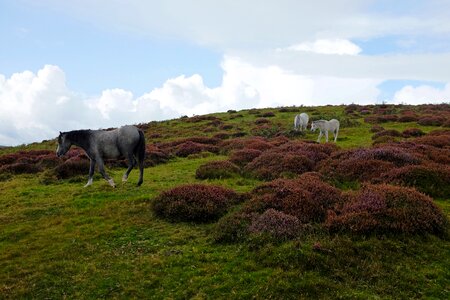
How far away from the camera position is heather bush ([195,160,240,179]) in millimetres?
18938

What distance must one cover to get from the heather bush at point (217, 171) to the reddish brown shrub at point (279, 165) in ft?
2.78

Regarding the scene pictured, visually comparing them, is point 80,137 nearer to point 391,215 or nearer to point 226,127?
point 391,215

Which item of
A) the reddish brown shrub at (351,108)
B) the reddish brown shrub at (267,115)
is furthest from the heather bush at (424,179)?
the reddish brown shrub at (267,115)

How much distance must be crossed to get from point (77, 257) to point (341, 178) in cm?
1074

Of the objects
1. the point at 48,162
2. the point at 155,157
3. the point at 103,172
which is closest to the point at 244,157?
the point at 155,157

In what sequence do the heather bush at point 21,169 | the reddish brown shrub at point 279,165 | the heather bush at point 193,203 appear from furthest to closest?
the heather bush at point 21,169 → the reddish brown shrub at point 279,165 → the heather bush at point 193,203

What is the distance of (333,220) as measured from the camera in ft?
33.0

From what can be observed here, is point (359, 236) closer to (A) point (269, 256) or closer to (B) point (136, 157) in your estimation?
(A) point (269, 256)

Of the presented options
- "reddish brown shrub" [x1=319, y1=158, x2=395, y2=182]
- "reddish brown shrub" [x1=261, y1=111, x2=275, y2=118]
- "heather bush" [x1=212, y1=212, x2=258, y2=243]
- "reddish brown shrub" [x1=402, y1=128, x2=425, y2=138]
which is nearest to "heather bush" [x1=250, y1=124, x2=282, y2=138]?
"reddish brown shrub" [x1=402, y1=128, x2=425, y2=138]

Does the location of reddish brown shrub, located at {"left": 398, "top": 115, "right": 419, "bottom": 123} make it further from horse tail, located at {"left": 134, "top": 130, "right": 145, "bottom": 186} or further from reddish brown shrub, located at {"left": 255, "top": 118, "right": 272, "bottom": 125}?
horse tail, located at {"left": 134, "top": 130, "right": 145, "bottom": 186}

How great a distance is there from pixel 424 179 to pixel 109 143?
518 inches

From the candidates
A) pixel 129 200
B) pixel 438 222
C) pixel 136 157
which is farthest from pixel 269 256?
pixel 136 157

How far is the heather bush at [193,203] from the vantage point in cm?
1202

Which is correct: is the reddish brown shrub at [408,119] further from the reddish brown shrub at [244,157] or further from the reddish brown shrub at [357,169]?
the reddish brown shrub at [357,169]
